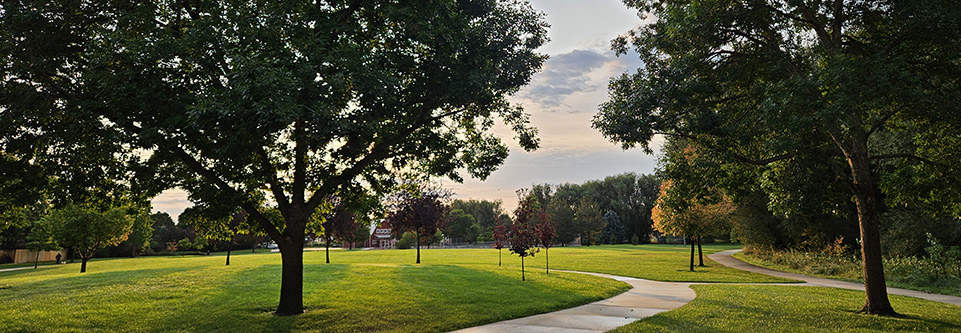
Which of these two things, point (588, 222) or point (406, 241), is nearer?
point (406, 241)

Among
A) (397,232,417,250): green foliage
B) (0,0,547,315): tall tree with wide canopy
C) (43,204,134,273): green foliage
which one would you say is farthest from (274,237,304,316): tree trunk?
(397,232,417,250): green foliage

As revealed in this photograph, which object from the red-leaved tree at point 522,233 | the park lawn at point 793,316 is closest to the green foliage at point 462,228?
the red-leaved tree at point 522,233

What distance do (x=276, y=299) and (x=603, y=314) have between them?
893cm

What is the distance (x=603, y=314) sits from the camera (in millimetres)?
11016

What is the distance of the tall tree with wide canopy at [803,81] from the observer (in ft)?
28.9

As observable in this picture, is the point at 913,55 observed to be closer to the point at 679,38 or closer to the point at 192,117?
Answer: the point at 679,38

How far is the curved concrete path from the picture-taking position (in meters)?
9.35

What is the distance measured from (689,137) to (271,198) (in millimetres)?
10916

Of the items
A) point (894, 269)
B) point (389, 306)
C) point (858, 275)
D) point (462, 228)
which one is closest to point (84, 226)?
point (389, 306)

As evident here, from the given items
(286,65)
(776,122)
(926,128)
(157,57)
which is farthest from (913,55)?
(157,57)

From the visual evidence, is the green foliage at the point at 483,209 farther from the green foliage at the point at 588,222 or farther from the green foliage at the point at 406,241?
the green foliage at the point at 406,241

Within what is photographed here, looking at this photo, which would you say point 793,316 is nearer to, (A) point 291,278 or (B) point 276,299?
(A) point 291,278

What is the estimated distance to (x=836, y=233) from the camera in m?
30.7

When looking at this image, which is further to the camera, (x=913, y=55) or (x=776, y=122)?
(x=913, y=55)
